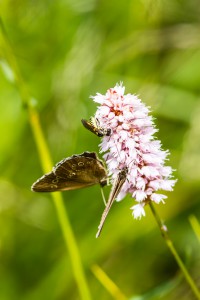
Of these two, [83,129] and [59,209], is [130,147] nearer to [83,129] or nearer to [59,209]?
[59,209]

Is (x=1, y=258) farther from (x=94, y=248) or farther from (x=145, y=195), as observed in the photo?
(x=145, y=195)

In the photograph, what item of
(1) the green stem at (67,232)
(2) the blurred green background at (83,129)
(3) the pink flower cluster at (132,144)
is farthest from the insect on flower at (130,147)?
(2) the blurred green background at (83,129)

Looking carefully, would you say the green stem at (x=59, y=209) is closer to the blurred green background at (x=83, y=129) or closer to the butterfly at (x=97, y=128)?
the butterfly at (x=97, y=128)

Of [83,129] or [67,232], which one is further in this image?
[83,129]

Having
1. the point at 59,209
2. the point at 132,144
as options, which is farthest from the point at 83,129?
the point at 132,144

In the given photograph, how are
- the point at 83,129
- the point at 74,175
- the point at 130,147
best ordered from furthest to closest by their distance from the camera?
1. the point at 83,129
2. the point at 74,175
3. the point at 130,147

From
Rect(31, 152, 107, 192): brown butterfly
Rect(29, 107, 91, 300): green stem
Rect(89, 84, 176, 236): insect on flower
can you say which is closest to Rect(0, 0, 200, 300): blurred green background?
Rect(29, 107, 91, 300): green stem
